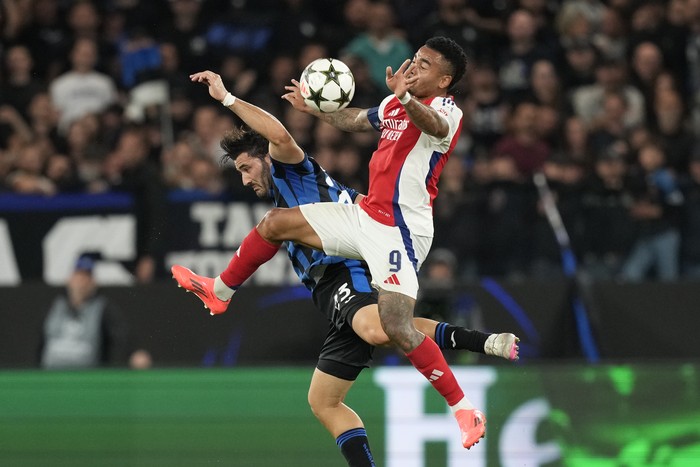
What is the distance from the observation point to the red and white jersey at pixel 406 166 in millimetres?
7840

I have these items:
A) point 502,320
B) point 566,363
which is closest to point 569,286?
point 502,320

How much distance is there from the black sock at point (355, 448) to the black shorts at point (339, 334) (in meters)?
0.35

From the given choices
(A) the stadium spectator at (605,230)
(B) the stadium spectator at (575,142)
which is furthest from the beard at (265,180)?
(B) the stadium spectator at (575,142)

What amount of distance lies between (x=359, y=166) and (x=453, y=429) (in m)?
3.21

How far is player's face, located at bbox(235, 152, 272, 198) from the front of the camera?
8.38 m

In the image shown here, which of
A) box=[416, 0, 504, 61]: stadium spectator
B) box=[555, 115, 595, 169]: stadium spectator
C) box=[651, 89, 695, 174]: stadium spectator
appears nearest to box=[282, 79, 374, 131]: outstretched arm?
box=[555, 115, 595, 169]: stadium spectator

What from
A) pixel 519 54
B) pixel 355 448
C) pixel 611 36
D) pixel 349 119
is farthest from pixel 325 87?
pixel 611 36

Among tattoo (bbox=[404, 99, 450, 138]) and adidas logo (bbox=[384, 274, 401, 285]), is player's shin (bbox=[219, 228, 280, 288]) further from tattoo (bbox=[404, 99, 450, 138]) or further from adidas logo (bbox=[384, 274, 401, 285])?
tattoo (bbox=[404, 99, 450, 138])

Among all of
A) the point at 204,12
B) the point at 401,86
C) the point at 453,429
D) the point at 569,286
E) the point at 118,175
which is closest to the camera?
the point at 401,86

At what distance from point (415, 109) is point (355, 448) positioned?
2.26m

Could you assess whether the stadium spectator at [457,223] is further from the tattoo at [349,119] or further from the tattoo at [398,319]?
the tattoo at [398,319]

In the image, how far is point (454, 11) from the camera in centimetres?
1436

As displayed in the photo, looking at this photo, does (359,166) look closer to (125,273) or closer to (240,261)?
(125,273)

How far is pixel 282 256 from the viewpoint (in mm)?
12375
